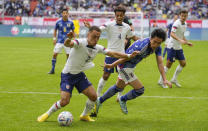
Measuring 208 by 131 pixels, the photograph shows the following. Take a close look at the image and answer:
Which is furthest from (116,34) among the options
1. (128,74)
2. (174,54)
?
(174,54)

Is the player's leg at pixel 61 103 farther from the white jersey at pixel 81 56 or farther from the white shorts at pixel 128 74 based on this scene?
the white shorts at pixel 128 74

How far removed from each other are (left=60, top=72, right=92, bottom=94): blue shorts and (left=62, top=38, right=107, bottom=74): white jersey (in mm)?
88

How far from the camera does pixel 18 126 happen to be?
6637mm

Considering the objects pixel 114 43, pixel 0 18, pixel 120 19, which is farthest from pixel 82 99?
pixel 0 18

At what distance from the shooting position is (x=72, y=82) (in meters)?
6.95

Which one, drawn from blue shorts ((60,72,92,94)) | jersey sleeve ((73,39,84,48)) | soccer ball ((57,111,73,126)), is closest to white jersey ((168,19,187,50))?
blue shorts ((60,72,92,94))

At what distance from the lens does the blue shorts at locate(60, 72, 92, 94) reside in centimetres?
690

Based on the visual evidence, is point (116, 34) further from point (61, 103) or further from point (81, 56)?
point (61, 103)

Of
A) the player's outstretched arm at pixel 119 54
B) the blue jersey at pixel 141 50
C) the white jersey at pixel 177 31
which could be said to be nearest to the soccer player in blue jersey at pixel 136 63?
the blue jersey at pixel 141 50

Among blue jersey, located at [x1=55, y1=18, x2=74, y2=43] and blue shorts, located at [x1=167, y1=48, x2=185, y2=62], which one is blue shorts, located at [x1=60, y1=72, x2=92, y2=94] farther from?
blue jersey, located at [x1=55, y1=18, x2=74, y2=43]

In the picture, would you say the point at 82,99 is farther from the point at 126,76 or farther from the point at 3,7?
the point at 3,7

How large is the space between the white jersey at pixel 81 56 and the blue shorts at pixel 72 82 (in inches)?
3.4

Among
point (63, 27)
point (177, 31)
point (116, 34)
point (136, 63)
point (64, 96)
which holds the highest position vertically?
point (116, 34)

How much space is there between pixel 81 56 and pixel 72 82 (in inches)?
21.6
